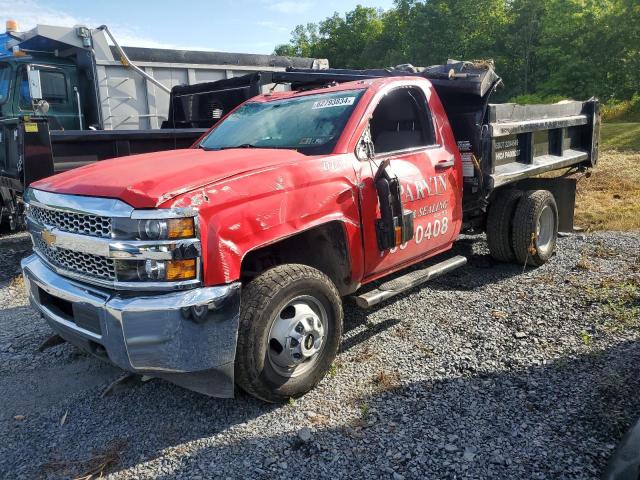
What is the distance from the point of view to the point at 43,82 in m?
8.31

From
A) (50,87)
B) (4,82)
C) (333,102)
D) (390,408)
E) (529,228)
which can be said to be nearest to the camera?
(390,408)

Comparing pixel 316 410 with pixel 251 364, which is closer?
pixel 251 364

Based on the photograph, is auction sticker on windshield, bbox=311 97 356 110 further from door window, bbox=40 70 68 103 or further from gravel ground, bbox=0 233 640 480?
door window, bbox=40 70 68 103

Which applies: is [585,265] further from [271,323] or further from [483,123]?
[271,323]

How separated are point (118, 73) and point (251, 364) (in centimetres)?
754

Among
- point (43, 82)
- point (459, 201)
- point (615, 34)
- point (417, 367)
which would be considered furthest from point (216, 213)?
point (615, 34)

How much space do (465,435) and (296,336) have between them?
1.12 metres

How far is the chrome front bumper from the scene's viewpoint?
2.75 m

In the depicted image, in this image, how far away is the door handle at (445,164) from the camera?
448 cm

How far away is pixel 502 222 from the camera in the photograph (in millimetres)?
5809

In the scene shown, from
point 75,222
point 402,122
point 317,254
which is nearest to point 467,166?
point 402,122

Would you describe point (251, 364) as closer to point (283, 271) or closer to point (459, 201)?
point (283, 271)

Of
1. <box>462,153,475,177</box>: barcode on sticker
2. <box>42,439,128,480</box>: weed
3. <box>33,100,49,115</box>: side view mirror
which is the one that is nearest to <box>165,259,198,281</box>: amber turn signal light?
<box>42,439,128,480</box>: weed

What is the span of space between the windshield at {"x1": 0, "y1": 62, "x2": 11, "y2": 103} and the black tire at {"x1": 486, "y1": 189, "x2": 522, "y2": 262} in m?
7.35
